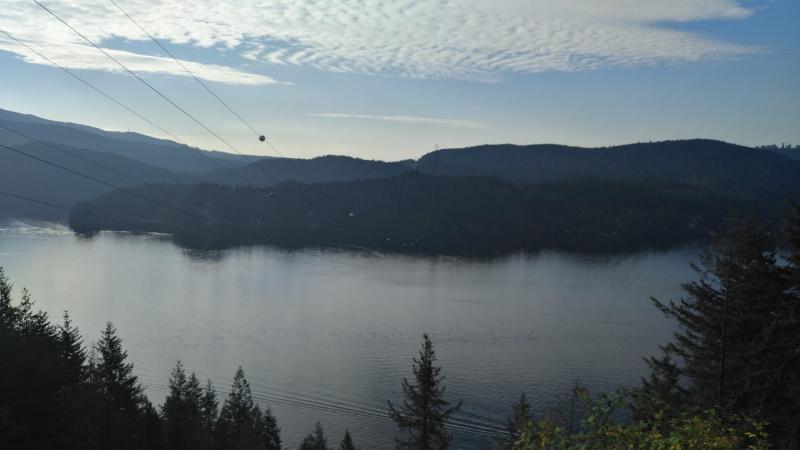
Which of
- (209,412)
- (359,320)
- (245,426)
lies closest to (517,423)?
A: (245,426)

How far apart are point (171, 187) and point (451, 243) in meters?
64.1

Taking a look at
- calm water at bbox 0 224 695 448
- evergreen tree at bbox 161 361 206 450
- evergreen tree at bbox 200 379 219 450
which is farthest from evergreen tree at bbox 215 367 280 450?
calm water at bbox 0 224 695 448

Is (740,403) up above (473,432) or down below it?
above

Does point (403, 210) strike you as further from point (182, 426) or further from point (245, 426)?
point (182, 426)

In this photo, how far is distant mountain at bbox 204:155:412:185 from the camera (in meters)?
166

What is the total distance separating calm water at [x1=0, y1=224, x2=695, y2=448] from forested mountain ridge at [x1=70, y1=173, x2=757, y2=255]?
20.0m

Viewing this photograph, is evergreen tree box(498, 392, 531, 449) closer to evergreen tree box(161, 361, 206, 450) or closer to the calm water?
the calm water

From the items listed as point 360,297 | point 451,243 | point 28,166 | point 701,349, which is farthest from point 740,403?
point 28,166

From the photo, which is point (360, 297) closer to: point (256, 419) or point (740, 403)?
point (256, 419)

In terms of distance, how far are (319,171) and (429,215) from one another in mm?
74562

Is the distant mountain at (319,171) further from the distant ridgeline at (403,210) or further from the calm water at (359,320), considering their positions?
the calm water at (359,320)

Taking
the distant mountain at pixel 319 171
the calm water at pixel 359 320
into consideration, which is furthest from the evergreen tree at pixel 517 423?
the distant mountain at pixel 319 171

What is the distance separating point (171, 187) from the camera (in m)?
120

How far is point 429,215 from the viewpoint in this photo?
110750 millimetres
